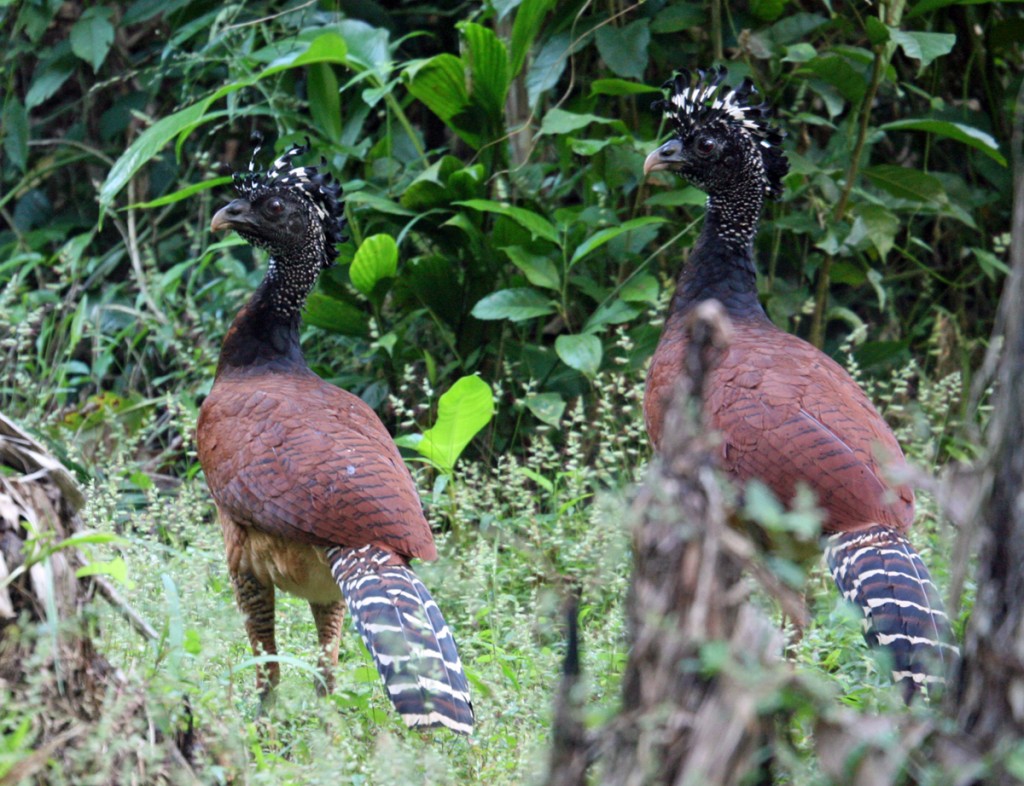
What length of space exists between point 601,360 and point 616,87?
140 centimetres

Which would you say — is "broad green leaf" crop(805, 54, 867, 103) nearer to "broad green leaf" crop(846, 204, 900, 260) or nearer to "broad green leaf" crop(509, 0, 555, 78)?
"broad green leaf" crop(846, 204, 900, 260)

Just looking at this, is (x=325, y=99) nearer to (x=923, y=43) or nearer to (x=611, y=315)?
(x=611, y=315)

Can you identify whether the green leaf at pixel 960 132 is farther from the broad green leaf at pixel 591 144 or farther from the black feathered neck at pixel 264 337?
the black feathered neck at pixel 264 337

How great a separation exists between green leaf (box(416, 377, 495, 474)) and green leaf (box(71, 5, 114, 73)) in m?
3.42

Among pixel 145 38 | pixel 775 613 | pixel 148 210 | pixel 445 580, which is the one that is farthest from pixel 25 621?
pixel 145 38

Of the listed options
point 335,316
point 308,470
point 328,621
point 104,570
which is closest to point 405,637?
point 308,470

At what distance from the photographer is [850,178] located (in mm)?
6816

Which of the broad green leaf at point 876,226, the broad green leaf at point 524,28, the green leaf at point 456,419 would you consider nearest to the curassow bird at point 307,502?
the green leaf at point 456,419

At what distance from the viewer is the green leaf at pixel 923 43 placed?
6.11 meters

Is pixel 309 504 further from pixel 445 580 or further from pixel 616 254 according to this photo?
pixel 616 254

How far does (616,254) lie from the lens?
688 centimetres

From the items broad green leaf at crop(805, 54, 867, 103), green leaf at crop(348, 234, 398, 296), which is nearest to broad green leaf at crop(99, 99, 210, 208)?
green leaf at crop(348, 234, 398, 296)

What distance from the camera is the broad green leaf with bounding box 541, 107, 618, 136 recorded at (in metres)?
6.43

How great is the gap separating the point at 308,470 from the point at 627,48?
11.3 feet
